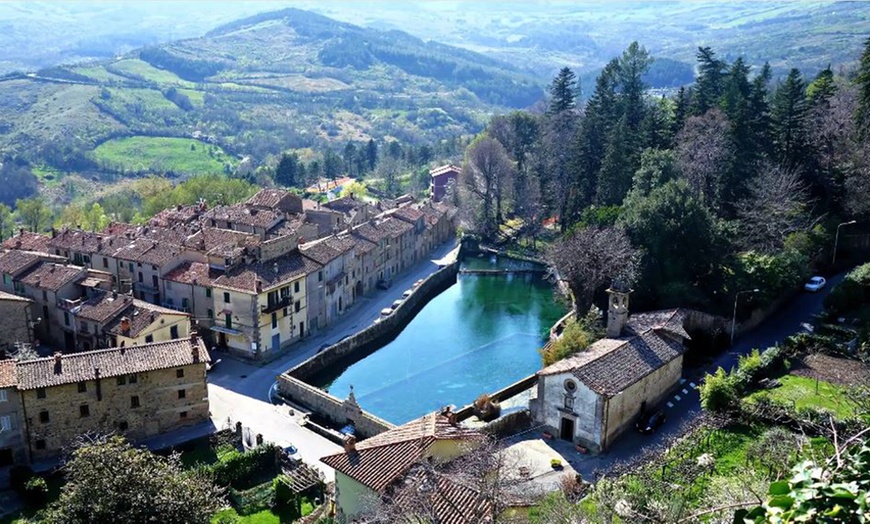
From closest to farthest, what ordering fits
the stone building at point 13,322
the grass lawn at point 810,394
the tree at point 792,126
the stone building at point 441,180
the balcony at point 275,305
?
the grass lawn at point 810,394, the stone building at point 13,322, the balcony at point 275,305, the tree at point 792,126, the stone building at point 441,180

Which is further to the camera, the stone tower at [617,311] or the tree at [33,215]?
the tree at [33,215]

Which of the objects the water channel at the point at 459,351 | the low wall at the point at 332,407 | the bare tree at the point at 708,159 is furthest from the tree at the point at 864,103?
the low wall at the point at 332,407

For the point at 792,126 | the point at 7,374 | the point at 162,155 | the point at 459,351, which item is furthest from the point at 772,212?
the point at 162,155

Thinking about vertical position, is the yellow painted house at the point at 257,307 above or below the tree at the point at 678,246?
below

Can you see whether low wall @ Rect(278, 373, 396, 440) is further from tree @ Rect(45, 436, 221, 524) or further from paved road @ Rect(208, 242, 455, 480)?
tree @ Rect(45, 436, 221, 524)

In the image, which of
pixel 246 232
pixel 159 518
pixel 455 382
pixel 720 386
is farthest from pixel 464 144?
pixel 159 518

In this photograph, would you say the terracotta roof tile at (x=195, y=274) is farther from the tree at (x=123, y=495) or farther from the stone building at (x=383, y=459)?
the tree at (x=123, y=495)

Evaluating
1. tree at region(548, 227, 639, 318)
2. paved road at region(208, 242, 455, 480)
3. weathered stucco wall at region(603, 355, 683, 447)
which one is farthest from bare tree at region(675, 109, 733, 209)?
paved road at region(208, 242, 455, 480)
